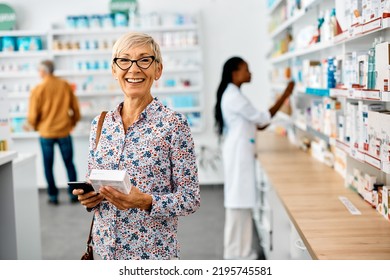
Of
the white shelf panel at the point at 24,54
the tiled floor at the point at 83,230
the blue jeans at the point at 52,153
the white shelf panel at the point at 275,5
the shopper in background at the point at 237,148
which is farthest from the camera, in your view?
the white shelf panel at the point at 24,54

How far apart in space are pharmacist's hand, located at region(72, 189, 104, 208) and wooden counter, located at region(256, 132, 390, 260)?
2.75ft

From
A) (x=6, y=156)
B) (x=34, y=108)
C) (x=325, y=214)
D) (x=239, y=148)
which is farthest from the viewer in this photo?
(x=34, y=108)

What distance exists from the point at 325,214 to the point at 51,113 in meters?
4.66

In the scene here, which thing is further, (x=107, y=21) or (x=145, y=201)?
(x=107, y=21)

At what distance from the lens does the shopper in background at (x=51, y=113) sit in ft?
21.8

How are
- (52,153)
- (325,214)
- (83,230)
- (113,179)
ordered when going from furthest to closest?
(52,153) → (83,230) → (325,214) → (113,179)

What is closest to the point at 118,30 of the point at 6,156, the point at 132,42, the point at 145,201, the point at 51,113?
the point at 51,113

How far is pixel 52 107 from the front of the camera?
6.68 m

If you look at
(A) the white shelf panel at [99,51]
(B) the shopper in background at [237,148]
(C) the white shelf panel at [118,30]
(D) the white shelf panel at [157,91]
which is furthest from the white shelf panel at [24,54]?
(B) the shopper in background at [237,148]

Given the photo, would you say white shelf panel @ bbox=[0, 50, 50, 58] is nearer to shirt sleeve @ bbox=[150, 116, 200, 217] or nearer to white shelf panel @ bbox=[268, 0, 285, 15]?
white shelf panel @ bbox=[268, 0, 285, 15]

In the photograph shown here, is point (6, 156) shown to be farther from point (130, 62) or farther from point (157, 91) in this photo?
point (157, 91)

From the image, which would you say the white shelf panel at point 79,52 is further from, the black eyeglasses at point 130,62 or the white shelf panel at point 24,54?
the black eyeglasses at point 130,62

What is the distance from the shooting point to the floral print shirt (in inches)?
75.7
